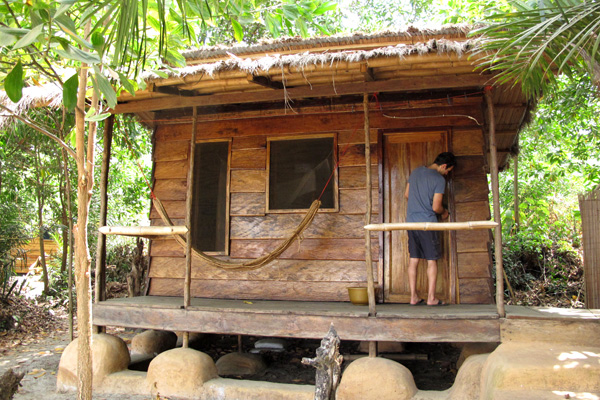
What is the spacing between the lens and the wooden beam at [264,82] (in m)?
4.43

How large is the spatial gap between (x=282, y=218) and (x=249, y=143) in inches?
38.6

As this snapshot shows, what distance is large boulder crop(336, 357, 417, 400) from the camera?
152 inches

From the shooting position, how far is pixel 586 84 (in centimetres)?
681

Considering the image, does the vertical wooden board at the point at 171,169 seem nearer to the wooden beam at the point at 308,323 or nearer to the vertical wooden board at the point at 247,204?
the vertical wooden board at the point at 247,204

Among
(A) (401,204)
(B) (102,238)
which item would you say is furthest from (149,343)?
(A) (401,204)

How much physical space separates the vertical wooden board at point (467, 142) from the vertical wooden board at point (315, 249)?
51.1 inches

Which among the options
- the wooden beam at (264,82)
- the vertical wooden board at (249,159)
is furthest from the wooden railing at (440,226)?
the vertical wooden board at (249,159)

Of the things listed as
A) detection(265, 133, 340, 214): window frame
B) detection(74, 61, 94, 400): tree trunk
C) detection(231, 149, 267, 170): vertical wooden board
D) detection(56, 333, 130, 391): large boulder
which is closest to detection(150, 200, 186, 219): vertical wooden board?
detection(231, 149, 267, 170): vertical wooden board

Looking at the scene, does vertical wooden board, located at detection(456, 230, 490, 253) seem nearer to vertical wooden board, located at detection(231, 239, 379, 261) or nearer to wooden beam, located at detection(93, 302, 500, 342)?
wooden beam, located at detection(93, 302, 500, 342)

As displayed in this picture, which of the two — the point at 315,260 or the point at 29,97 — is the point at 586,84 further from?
the point at 29,97

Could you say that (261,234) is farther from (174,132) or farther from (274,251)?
(174,132)

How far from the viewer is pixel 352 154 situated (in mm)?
5441

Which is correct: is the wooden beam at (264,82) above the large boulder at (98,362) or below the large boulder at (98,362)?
above

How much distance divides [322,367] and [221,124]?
146 inches
